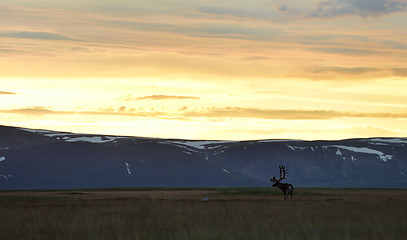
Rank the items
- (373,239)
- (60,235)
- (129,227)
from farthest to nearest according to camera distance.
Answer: (129,227), (60,235), (373,239)

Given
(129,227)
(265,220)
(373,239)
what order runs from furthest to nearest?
(265,220)
(129,227)
(373,239)

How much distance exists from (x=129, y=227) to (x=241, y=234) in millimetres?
6068

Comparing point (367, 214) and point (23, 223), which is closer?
point (23, 223)

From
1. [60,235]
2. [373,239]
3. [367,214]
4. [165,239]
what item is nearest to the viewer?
[373,239]

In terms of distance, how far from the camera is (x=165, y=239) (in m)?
23.3

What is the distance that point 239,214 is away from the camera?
34.8m

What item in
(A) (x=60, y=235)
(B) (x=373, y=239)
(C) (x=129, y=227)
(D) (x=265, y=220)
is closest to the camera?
(B) (x=373, y=239)

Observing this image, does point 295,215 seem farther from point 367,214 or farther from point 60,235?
point 60,235

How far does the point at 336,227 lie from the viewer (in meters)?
26.3

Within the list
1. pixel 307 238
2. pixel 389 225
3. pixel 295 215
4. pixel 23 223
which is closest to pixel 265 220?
pixel 295 215

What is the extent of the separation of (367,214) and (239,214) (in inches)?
252

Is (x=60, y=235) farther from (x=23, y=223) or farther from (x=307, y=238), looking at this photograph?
(x=307, y=238)

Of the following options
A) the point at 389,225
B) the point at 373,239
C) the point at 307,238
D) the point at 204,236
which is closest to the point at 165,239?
the point at 204,236

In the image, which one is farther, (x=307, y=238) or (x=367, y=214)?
(x=367, y=214)
